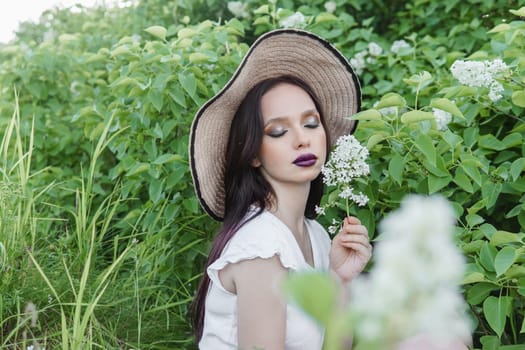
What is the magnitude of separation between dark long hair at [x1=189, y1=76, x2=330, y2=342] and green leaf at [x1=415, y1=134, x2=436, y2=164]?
0.81 feet

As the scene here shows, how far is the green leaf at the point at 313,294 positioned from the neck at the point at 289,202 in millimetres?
1650

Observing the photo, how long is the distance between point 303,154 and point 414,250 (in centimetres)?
162

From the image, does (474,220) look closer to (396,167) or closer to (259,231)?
(396,167)

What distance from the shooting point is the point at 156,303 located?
102 inches

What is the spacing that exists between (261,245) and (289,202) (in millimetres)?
217

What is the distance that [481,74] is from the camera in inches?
89.0

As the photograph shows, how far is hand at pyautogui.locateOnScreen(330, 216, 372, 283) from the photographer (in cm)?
201

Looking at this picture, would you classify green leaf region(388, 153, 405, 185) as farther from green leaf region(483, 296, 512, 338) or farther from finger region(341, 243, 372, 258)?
green leaf region(483, 296, 512, 338)

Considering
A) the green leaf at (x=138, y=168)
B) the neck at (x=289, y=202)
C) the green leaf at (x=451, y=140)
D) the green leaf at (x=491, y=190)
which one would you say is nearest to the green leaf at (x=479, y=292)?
the green leaf at (x=491, y=190)

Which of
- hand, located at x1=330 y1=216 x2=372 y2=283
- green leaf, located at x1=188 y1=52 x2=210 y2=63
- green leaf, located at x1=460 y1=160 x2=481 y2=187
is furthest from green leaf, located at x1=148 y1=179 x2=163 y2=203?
green leaf, located at x1=460 y1=160 x2=481 y2=187

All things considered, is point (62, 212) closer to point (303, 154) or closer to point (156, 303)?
point (156, 303)

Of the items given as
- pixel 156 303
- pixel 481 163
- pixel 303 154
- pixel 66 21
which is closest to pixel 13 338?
pixel 156 303

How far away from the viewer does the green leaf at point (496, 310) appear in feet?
6.47

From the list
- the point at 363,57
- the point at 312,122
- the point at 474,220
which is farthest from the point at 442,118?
the point at 363,57
